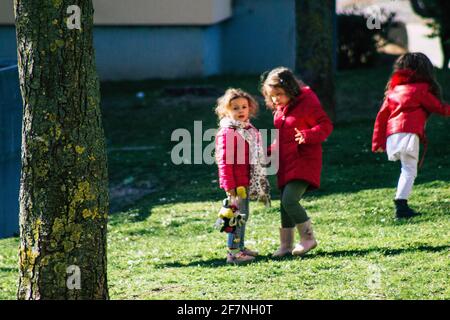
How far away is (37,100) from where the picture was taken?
531 cm

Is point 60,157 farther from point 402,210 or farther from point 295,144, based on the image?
point 402,210

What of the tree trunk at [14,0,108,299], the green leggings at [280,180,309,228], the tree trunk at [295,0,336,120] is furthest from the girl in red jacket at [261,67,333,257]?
the tree trunk at [295,0,336,120]

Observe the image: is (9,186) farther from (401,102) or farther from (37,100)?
(37,100)

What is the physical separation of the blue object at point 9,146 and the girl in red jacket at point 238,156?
11.4 feet

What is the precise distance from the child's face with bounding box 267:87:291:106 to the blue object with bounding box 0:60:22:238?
143 inches

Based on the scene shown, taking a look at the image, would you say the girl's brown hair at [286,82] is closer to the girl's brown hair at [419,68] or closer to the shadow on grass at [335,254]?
the shadow on grass at [335,254]

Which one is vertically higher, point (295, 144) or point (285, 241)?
point (295, 144)

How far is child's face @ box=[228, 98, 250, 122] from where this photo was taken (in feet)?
Result: 24.0

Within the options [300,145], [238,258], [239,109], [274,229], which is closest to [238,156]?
[239,109]

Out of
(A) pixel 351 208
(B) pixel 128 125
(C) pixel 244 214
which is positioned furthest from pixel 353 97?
(C) pixel 244 214

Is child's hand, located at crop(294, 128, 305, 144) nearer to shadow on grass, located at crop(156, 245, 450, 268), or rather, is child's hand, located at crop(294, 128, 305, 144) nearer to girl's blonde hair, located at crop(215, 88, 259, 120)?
girl's blonde hair, located at crop(215, 88, 259, 120)

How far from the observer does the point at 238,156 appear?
23.9 ft

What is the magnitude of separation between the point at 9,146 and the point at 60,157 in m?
5.35
